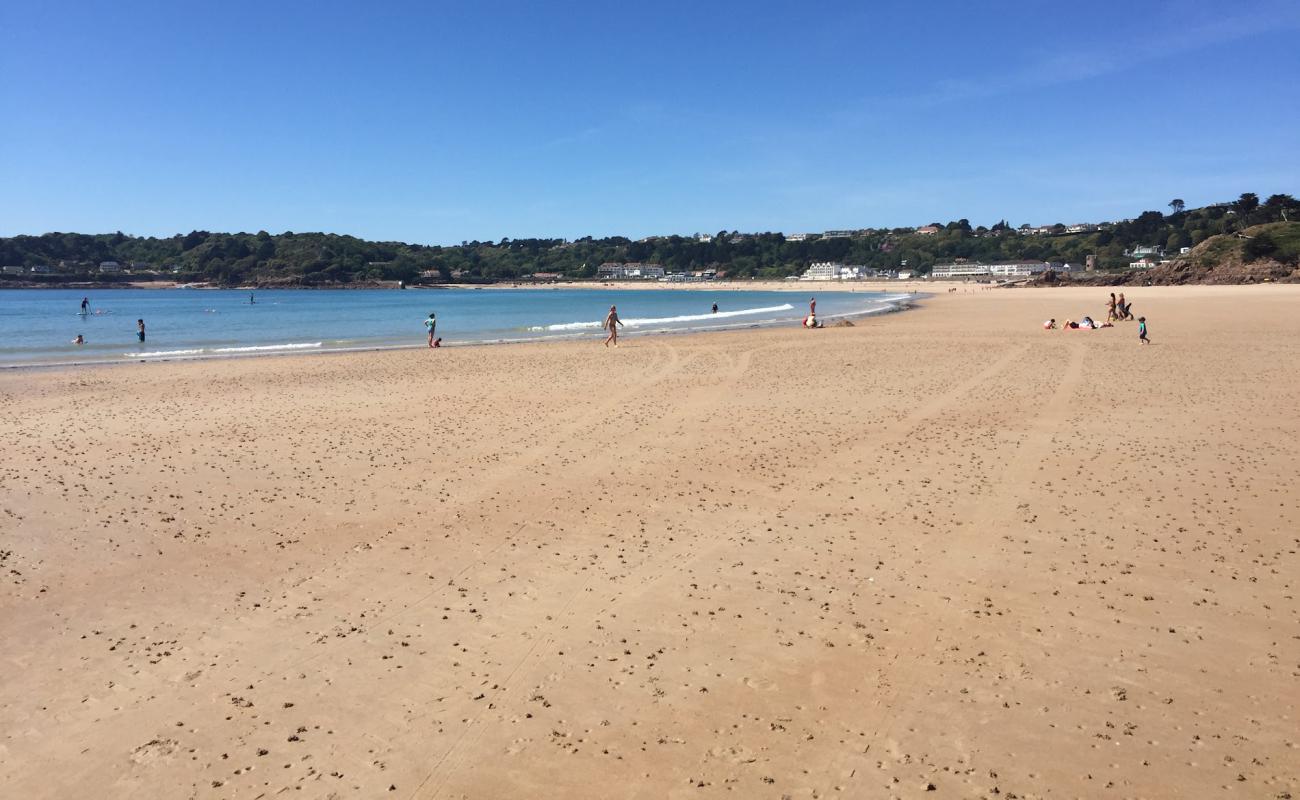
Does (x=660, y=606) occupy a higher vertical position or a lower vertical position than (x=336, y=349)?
lower

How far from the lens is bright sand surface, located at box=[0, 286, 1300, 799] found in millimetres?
4711

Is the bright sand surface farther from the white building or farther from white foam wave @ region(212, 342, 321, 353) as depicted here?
the white building

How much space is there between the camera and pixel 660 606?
22.3 feet

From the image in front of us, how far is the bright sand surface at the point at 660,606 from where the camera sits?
4.71 meters

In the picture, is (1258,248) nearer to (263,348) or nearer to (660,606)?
(263,348)

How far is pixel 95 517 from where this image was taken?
9.52 meters

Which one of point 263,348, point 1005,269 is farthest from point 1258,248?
A: point 263,348

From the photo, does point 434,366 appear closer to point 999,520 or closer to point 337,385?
point 337,385

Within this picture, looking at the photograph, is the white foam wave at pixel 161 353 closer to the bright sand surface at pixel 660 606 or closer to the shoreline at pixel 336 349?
the shoreline at pixel 336 349

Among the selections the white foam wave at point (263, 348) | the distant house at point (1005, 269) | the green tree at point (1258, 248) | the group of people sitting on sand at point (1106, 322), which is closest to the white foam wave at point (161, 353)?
the white foam wave at point (263, 348)

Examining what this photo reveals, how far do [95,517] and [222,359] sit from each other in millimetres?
22747

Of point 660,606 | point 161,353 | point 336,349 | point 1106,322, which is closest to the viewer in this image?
point 660,606

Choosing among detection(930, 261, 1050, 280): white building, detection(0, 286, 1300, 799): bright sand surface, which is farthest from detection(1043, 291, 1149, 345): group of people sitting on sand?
detection(930, 261, 1050, 280): white building

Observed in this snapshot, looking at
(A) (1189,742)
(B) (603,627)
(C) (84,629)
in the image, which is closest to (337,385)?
(C) (84,629)
